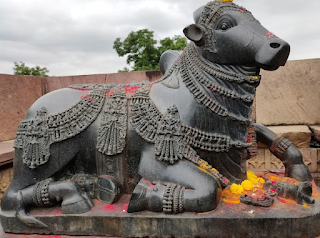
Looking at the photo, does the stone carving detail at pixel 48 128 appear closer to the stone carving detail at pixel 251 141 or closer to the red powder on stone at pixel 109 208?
the red powder on stone at pixel 109 208

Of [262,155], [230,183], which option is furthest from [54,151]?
[262,155]

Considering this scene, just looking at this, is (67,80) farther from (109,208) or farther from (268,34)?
(268,34)

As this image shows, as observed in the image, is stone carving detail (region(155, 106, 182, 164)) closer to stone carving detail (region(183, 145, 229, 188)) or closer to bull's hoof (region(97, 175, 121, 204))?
stone carving detail (region(183, 145, 229, 188))

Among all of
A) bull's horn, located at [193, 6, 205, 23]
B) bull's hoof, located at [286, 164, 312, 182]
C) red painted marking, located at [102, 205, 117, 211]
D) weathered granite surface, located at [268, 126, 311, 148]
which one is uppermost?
bull's horn, located at [193, 6, 205, 23]

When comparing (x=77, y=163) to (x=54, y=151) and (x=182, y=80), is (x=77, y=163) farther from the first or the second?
(x=182, y=80)

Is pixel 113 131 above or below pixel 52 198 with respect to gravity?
above

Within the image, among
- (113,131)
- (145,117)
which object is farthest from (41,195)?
(145,117)

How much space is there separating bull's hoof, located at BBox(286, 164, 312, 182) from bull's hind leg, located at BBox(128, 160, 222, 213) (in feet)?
2.18

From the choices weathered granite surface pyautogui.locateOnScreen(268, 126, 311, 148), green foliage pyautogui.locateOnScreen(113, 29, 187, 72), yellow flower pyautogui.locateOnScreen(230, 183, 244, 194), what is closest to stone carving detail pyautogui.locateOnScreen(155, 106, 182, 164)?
yellow flower pyautogui.locateOnScreen(230, 183, 244, 194)

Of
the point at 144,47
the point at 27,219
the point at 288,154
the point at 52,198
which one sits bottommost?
the point at 27,219

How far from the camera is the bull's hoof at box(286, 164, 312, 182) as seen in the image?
213 centimetres

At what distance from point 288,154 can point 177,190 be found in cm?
101

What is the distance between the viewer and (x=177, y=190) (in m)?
1.75

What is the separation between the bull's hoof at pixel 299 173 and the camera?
6.97 ft
